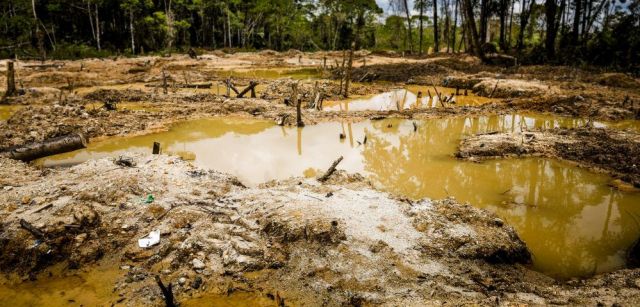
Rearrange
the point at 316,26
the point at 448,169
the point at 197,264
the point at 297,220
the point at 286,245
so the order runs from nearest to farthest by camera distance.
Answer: the point at 197,264, the point at 286,245, the point at 297,220, the point at 448,169, the point at 316,26

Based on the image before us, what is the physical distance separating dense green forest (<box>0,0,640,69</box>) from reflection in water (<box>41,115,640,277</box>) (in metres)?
8.76

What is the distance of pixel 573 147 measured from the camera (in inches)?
315

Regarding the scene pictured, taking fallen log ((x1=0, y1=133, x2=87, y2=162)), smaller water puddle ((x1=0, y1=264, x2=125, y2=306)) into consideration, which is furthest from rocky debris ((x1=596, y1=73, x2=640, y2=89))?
fallen log ((x1=0, y1=133, x2=87, y2=162))

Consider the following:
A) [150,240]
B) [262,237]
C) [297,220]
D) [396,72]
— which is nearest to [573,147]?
[297,220]

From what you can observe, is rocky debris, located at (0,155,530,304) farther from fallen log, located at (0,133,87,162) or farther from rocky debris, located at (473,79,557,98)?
rocky debris, located at (473,79,557,98)

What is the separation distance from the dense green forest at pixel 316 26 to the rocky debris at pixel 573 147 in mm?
Result: 10256

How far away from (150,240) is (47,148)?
525 centimetres

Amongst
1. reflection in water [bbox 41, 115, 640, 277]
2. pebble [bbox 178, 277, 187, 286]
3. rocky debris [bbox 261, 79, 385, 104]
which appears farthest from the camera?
rocky debris [bbox 261, 79, 385, 104]

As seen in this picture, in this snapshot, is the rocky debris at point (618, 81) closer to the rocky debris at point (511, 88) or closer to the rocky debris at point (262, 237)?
the rocky debris at point (511, 88)

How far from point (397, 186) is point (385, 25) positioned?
46921 mm

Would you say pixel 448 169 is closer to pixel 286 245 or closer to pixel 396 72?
pixel 286 245

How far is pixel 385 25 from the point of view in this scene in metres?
49.7

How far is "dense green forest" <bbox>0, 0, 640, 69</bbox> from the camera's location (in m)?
22.6

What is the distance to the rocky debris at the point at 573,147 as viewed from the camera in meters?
7.22
